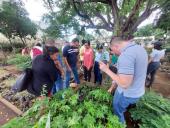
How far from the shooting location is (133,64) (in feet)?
7.88

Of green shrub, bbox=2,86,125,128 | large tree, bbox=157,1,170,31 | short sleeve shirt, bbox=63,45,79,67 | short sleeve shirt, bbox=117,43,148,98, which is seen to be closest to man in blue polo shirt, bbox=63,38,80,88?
short sleeve shirt, bbox=63,45,79,67

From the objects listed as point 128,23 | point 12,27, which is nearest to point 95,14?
point 128,23

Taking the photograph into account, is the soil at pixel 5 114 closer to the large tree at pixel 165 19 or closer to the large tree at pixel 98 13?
the large tree at pixel 98 13

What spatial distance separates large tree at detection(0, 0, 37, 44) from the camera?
44.6 ft

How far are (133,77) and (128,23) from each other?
28.9 ft

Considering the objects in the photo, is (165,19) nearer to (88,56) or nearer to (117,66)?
(88,56)

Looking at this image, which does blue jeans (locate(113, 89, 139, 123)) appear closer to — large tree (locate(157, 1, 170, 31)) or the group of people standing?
the group of people standing

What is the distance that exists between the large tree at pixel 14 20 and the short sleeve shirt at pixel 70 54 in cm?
975

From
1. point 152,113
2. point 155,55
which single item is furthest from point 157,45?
point 152,113

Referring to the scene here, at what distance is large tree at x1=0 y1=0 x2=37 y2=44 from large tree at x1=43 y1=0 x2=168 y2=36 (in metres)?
2.23

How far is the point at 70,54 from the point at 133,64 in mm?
3684

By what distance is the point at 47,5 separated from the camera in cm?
1357

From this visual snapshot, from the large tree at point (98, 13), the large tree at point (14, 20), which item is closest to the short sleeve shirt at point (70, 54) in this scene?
the large tree at point (98, 13)

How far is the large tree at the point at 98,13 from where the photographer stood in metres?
11.2
